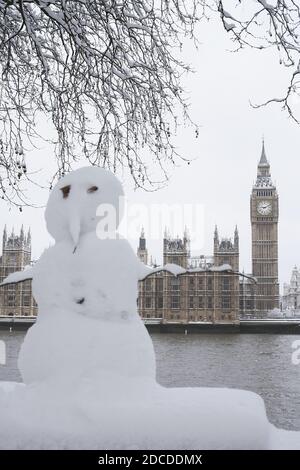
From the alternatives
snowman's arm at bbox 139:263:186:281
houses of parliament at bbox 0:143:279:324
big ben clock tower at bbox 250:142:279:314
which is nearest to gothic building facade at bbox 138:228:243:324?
houses of parliament at bbox 0:143:279:324

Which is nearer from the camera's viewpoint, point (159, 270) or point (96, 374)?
point (96, 374)

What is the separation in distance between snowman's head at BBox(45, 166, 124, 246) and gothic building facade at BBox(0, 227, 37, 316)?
146ft

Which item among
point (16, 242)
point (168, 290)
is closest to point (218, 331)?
point (168, 290)

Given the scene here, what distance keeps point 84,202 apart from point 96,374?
638mm

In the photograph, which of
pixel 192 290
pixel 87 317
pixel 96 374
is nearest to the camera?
pixel 96 374

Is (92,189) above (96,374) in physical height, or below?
above

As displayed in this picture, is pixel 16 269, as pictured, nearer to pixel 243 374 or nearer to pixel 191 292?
pixel 191 292

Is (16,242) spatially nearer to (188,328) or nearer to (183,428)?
(188,328)

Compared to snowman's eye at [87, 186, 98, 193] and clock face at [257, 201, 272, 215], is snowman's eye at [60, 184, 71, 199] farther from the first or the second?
clock face at [257, 201, 272, 215]

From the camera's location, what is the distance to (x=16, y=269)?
4953 cm

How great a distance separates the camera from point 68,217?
198cm

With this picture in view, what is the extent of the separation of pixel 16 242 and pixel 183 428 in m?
→ 50.5

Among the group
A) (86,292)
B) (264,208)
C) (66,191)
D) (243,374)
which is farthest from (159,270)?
(264,208)

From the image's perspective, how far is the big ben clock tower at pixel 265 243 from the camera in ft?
177
